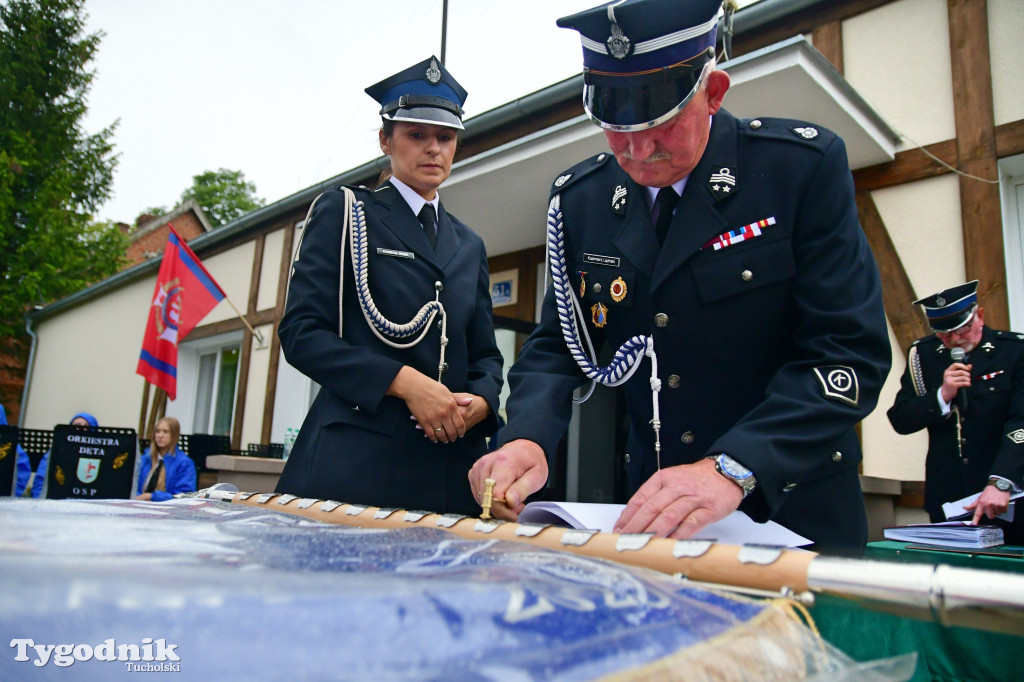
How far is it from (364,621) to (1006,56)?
505 cm

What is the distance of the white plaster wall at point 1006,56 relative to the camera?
4117mm

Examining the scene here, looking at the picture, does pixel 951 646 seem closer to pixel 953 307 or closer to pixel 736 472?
pixel 736 472

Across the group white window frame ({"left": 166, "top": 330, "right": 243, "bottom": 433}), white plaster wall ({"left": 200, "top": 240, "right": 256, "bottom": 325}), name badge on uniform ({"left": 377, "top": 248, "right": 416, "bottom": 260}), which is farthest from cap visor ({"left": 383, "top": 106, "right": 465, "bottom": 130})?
white window frame ({"left": 166, "top": 330, "right": 243, "bottom": 433})

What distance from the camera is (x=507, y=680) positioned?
1.26 ft

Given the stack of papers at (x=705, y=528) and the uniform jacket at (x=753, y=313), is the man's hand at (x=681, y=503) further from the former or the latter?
the uniform jacket at (x=753, y=313)

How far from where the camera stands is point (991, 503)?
3.11 m

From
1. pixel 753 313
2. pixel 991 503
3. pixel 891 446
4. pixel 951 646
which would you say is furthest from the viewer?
pixel 891 446

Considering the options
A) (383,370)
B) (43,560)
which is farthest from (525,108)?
(43,560)

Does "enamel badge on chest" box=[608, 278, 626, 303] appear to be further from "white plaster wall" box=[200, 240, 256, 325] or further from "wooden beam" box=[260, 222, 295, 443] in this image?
"white plaster wall" box=[200, 240, 256, 325]

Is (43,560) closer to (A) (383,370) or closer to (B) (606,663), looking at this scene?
(B) (606,663)

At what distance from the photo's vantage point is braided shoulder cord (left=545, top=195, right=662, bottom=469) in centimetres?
126

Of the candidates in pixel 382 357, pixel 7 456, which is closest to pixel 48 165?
pixel 7 456

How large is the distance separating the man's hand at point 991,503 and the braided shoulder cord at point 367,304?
103 inches

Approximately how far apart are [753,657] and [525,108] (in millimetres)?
5860
